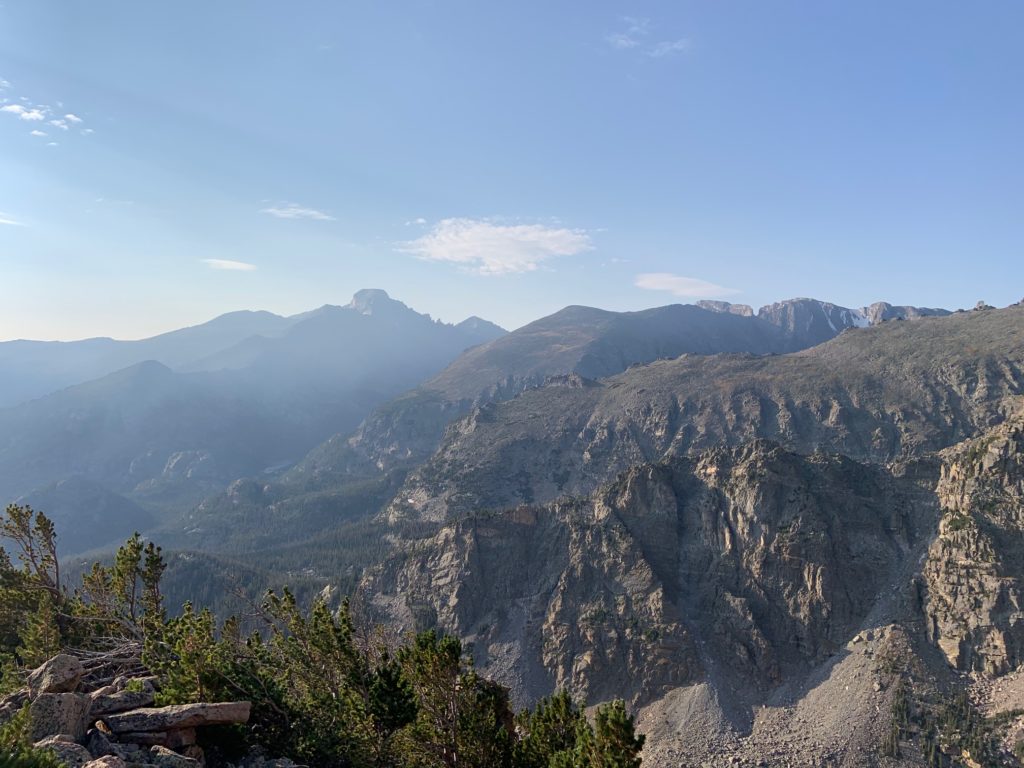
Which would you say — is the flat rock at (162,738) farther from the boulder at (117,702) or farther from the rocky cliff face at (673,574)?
the rocky cliff face at (673,574)

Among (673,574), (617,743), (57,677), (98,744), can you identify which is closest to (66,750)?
(98,744)

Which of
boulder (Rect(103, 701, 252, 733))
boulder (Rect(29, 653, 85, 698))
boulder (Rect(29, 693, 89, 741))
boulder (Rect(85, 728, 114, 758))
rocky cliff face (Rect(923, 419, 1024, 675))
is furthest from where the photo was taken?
rocky cliff face (Rect(923, 419, 1024, 675))

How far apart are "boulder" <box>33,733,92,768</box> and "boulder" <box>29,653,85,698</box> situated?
433 centimetres

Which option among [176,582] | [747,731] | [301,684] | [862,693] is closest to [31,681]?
[301,684]

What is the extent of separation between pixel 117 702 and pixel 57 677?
2.62m

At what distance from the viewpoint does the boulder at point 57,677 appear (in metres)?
25.6

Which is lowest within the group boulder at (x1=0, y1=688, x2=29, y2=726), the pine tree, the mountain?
the mountain

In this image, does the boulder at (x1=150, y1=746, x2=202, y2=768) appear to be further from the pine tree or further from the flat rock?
the pine tree

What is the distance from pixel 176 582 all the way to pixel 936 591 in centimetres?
18756

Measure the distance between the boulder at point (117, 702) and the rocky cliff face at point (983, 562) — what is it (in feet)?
325

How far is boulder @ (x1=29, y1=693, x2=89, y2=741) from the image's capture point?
2294cm

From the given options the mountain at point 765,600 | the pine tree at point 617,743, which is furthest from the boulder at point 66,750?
the mountain at point 765,600

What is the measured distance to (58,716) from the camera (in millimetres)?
23391

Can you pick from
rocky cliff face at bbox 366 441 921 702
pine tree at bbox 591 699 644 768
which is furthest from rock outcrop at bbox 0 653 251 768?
rocky cliff face at bbox 366 441 921 702
